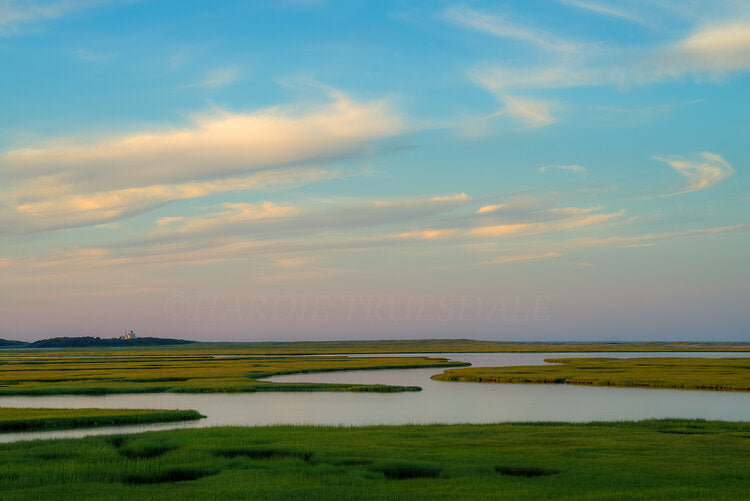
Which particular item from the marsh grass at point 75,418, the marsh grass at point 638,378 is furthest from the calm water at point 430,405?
the marsh grass at point 638,378

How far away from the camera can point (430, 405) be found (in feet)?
118

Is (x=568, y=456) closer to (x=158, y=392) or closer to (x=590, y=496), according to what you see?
(x=590, y=496)

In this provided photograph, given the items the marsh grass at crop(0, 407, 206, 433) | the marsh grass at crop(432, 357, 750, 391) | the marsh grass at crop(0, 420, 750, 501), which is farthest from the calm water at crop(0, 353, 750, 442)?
the marsh grass at crop(0, 420, 750, 501)

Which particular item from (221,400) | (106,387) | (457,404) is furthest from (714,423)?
(106,387)

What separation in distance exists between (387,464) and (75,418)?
A: 1704 centimetres

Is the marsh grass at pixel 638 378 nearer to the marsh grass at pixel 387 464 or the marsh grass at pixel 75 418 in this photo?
the marsh grass at pixel 387 464

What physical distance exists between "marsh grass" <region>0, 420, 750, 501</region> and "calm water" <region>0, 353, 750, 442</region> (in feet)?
17.9

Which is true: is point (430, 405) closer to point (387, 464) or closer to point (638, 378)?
point (387, 464)

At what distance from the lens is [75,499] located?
14.6 m

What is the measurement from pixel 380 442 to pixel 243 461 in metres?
4.59

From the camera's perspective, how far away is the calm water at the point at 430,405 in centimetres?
3002

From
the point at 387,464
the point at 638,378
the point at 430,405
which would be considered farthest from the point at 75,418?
the point at 638,378

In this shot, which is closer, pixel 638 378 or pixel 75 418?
pixel 75 418

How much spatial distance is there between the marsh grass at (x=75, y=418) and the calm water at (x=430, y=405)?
3.83 ft
